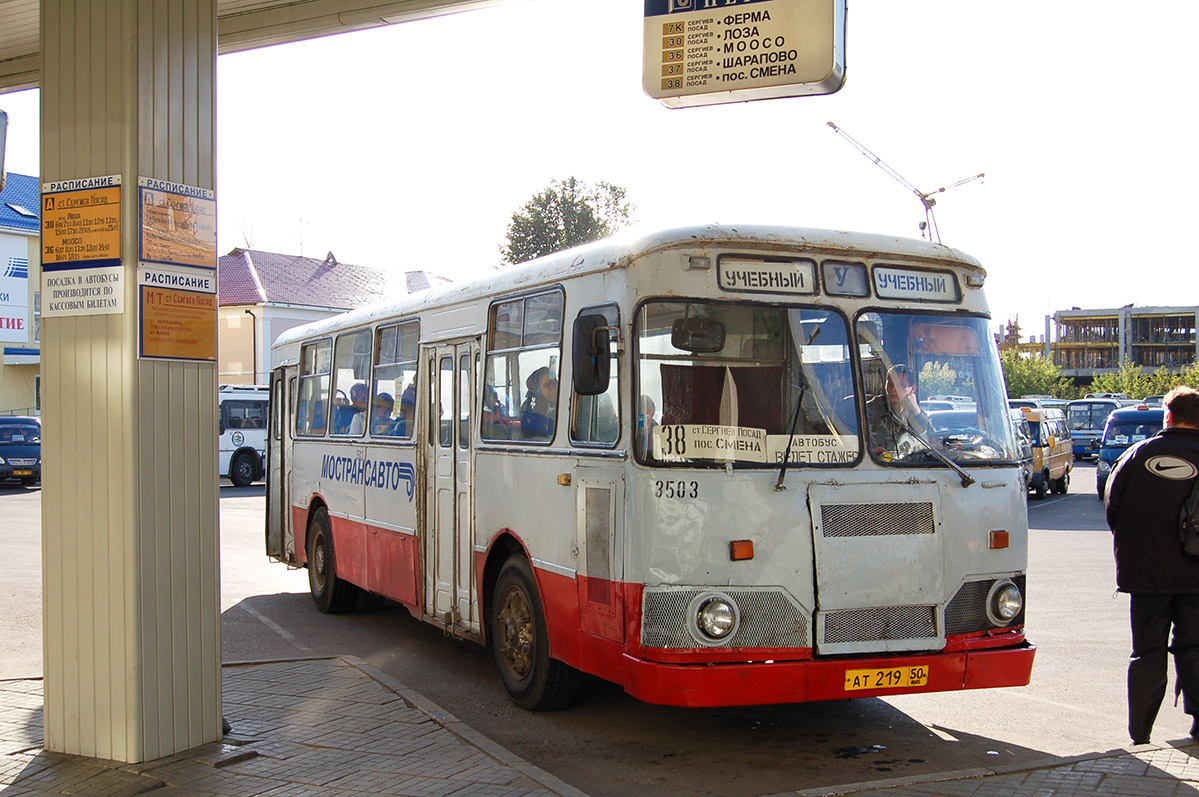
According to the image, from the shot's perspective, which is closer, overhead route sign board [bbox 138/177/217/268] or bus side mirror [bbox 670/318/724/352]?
overhead route sign board [bbox 138/177/217/268]

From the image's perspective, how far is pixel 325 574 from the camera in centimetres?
1185

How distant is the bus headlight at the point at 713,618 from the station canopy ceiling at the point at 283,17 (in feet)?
13.4

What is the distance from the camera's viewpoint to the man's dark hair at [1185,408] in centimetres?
674

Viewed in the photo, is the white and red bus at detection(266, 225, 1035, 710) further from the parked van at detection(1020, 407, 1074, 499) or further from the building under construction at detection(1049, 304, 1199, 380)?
the building under construction at detection(1049, 304, 1199, 380)

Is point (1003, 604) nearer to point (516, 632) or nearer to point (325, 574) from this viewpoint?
point (516, 632)

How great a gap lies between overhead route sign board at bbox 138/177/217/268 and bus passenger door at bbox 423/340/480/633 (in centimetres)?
264

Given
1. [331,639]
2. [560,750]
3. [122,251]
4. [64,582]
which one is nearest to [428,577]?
[331,639]

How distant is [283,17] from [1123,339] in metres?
148

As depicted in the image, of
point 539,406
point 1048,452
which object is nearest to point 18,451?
point 1048,452

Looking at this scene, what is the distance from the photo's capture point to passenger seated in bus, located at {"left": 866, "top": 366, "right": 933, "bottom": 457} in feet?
21.8

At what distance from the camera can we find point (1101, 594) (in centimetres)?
1270

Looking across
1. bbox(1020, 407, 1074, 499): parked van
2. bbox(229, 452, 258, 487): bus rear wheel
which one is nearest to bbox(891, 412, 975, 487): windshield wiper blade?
bbox(1020, 407, 1074, 499): parked van

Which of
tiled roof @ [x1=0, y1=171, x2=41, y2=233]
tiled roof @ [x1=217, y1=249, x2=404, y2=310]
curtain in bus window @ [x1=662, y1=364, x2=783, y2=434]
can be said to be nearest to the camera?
curtain in bus window @ [x1=662, y1=364, x2=783, y2=434]

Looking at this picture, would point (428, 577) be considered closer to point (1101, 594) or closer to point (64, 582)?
point (64, 582)
